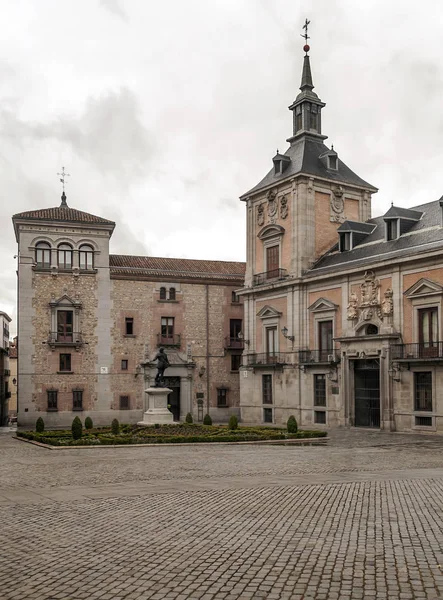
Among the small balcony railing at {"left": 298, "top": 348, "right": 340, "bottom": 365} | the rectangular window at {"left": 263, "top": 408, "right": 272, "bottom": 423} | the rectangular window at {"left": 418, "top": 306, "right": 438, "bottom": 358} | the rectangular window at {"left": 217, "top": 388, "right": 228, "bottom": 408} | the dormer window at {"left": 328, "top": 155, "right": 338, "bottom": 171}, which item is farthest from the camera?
the rectangular window at {"left": 217, "top": 388, "right": 228, "bottom": 408}

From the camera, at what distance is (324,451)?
24.3m

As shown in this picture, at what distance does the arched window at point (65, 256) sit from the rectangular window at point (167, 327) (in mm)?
8057

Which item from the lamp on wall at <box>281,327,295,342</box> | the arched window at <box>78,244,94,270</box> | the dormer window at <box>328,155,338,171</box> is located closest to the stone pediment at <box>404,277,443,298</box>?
the lamp on wall at <box>281,327,295,342</box>

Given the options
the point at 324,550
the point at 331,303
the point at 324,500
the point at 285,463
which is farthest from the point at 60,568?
the point at 331,303

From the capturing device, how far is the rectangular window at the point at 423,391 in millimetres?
34812

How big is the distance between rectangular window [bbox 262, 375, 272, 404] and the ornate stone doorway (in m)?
8.16

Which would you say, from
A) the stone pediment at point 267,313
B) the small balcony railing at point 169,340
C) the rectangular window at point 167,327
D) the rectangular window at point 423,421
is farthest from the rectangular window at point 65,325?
the rectangular window at point 423,421

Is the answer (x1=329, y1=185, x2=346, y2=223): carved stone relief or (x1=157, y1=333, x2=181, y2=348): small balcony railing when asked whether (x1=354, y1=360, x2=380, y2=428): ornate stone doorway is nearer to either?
(x1=329, y1=185, x2=346, y2=223): carved stone relief

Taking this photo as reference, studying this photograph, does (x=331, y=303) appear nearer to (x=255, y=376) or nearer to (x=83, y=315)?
(x=255, y=376)

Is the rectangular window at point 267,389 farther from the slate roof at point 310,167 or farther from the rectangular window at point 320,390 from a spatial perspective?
the slate roof at point 310,167

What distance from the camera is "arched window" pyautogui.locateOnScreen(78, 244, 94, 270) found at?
163ft

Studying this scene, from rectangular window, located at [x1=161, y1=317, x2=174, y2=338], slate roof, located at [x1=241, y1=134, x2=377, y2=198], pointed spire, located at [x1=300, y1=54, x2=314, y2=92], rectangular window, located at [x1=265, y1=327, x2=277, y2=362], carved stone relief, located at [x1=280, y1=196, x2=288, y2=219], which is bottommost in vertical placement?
rectangular window, located at [x1=265, y1=327, x2=277, y2=362]

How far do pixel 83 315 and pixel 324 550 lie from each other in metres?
41.6

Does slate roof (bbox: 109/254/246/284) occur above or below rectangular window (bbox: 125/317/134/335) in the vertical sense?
above
